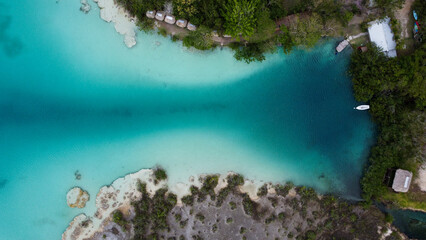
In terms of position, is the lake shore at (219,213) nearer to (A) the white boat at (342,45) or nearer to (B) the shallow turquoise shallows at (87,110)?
(B) the shallow turquoise shallows at (87,110)

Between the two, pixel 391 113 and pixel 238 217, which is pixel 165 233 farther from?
pixel 391 113

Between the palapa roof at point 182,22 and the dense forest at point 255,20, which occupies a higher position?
the dense forest at point 255,20

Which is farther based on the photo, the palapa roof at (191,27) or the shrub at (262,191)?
the shrub at (262,191)

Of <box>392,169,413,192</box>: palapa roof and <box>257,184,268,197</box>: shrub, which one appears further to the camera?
<box>257,184,268,197</box>: shrub

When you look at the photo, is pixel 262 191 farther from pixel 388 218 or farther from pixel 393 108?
pixel 393 108

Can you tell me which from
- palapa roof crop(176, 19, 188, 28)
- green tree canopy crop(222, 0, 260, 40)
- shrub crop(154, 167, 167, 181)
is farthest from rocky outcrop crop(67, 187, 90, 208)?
green tree canopy crop(222, 0, 260, 40)

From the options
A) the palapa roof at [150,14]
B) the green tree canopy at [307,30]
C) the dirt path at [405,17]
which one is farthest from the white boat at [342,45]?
the palapa roof at [150,14]

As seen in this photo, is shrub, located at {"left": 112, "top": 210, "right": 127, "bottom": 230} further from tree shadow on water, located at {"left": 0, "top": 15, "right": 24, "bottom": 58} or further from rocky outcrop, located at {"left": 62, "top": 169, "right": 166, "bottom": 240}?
tree shadow on water, located at {"left": 0, "top": 15, "right": 24, "bottom": 58}

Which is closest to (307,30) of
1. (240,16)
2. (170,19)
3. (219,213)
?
(240,16)
